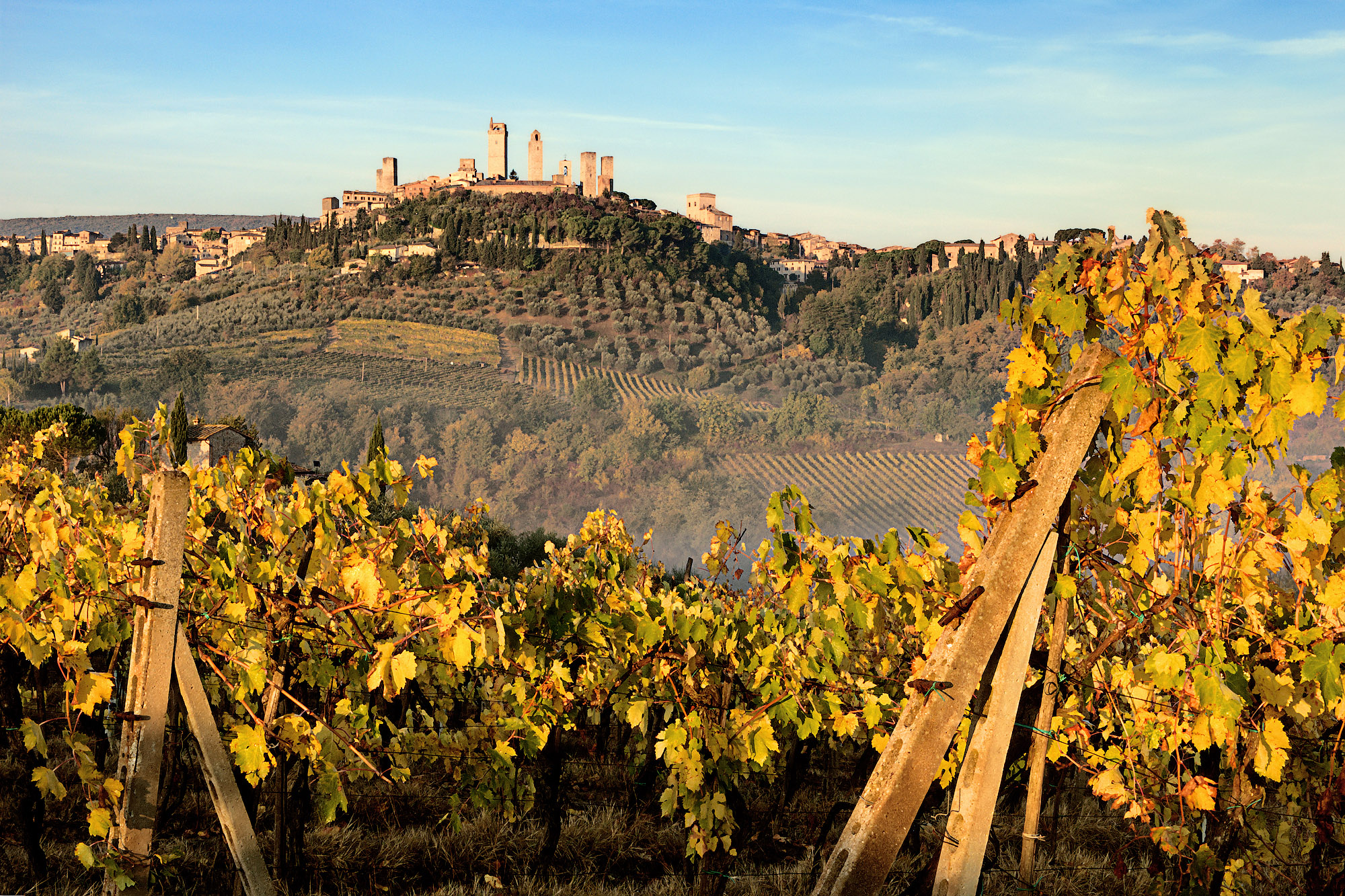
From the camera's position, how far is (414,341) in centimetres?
6231

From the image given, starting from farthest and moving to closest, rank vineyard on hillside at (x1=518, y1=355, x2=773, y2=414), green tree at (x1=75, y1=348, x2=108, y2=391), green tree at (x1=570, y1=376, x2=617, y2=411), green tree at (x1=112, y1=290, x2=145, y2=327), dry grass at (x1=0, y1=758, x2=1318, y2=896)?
green tree at (x1=112, y1=290, x2=145, y2=327) → vineyard on hillside at (x1=518, y1=355, x2=773, y2=414) → green tree at (x1=570, y1=376, x2=617, y2=411) → green tree at (x1=75, y1=348, x2=108, y2=391) → dry grass at (x1=0, y1=758, x2=1318, y2=896)

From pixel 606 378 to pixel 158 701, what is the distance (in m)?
60.4

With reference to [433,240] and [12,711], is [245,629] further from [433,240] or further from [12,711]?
[433,240]

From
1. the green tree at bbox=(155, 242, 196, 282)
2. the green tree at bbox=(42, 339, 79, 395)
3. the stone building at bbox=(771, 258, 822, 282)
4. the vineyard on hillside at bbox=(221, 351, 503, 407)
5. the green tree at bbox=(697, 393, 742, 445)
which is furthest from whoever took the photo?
the stone building at bbox=(771, 258, 822, 282)

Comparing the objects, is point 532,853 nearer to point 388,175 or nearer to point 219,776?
point 219,776

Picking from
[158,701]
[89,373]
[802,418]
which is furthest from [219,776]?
[89,373]

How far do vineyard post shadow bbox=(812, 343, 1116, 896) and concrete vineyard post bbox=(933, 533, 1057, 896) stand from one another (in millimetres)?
22

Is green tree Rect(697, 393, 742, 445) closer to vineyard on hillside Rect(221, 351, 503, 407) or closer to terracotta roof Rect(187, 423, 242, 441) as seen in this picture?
vineyard on hillside Rect(221, 351, 503, 407)

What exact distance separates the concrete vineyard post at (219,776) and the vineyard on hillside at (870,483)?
48972mm

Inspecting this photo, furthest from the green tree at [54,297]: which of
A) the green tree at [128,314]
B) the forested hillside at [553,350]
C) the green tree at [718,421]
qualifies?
the green tree at [718,421]

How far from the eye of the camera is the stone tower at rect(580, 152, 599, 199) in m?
101

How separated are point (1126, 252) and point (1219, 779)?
3416 millimetres

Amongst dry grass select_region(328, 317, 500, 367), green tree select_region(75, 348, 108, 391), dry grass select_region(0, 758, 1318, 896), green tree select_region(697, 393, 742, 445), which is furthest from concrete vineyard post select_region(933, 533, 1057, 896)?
green tree select_region(75, 348, 108, 391)

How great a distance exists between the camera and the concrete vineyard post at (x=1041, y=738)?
2199 millimetres
